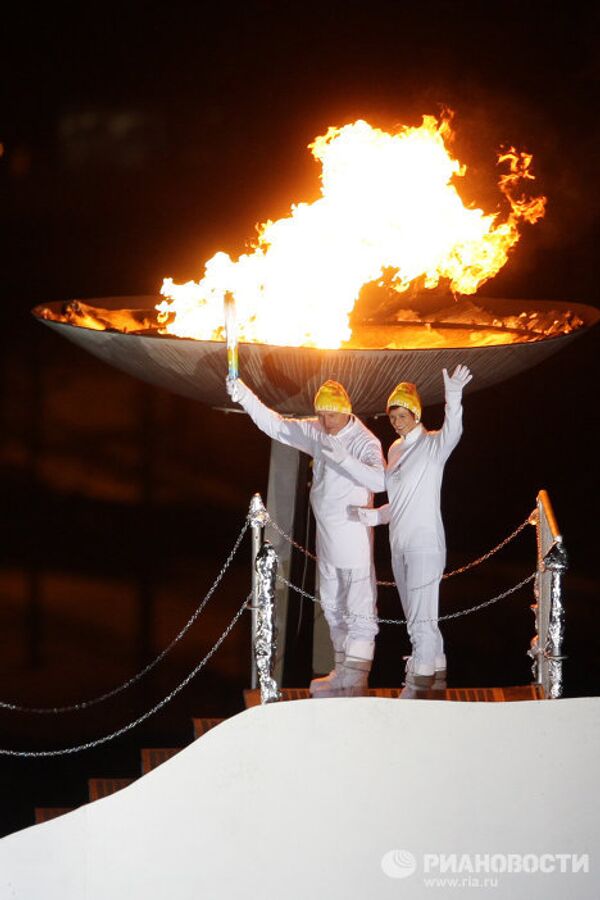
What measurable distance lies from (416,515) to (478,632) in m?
3.00

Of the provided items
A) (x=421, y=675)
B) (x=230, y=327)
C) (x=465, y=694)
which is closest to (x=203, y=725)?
(x=421, y=675)

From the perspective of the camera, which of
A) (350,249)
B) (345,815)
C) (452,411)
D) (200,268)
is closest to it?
(345,815)

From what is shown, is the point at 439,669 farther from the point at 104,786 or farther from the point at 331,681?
the point at 104,786

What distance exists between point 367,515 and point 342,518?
0.32 ft


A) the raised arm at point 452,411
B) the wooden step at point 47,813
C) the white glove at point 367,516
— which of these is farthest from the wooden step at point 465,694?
the raised arm at point 452,411

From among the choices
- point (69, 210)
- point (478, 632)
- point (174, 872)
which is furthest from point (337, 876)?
point (69, 210)

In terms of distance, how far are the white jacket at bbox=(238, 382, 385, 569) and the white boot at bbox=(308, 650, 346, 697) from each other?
37 centimetres

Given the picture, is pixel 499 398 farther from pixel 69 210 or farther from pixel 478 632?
pixel 69 210

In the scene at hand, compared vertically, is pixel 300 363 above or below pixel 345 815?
above

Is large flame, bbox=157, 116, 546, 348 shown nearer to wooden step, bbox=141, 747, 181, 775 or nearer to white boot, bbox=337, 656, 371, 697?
white boot, bbox=337, 656, 371, 697

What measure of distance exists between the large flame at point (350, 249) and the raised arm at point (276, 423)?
76 centimetres

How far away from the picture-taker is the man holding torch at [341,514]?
23.7 feet

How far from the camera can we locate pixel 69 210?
1035cm

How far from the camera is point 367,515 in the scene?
7266mm
